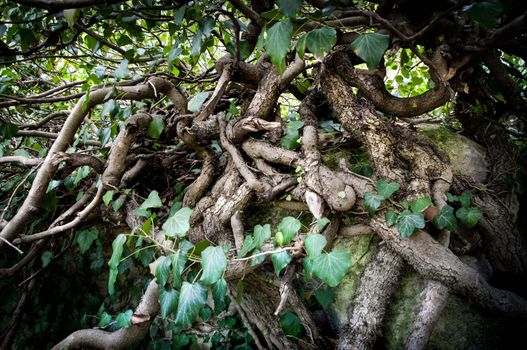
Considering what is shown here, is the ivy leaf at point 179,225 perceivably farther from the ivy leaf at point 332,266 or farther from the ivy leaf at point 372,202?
the ivy leaf at point 372,202

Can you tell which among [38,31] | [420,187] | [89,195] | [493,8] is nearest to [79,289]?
[89,195]

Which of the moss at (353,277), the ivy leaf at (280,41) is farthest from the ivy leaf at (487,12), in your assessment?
the moss at (353,277)

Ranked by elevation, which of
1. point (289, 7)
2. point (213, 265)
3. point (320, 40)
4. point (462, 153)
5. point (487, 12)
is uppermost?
point (289, 7)

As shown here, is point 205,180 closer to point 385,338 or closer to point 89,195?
point 89,195

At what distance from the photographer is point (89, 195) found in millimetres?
1452

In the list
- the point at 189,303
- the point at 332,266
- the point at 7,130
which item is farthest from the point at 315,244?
the point at 7,130

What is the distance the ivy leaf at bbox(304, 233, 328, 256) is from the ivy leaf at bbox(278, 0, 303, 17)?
0.60 metres

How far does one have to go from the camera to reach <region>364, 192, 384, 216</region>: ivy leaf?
993mm

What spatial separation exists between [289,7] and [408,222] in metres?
0.73

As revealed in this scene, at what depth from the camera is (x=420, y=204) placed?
3.23ft

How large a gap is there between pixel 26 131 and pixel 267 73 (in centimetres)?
130

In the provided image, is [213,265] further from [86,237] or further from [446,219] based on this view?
[86,237]

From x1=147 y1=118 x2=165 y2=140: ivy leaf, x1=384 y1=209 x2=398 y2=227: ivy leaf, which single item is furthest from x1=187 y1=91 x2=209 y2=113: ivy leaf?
x1=384 y1=209 x2=398 y2=227: ivy leaf

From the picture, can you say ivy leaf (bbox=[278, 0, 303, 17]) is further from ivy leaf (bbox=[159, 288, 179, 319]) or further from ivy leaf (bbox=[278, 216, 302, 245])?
ivy leaf (bbox=[159, 288, 179, 319])
